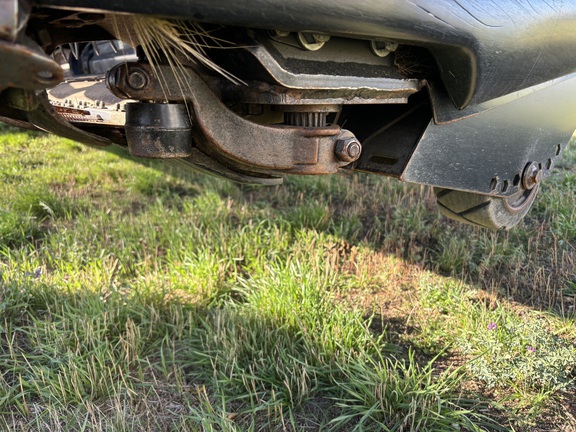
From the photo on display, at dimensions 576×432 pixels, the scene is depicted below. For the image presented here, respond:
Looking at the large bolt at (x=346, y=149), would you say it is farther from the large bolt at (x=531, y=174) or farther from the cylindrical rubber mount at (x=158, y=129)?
the large bolt at (x=531, y=174)

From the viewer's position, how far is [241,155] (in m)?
1.26

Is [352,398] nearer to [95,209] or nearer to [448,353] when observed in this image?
[448,353]

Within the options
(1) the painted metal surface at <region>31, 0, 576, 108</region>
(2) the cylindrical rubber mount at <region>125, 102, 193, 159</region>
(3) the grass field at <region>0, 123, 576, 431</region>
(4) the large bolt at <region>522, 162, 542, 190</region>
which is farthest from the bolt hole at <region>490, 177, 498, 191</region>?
(2) the cylindrical rubber mount at <region>125, 102, 193, 159</region>

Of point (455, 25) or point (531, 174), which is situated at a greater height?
point (455, 25)

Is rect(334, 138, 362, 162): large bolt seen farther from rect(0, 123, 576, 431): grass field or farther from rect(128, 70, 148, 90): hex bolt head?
rect(0, 123, 576, 431): grass field

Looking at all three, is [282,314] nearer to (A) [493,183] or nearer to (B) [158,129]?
(A) [493,183]

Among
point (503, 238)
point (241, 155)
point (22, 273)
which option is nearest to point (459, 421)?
point (241, 155)

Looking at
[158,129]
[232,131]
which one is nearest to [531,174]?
[232,131]

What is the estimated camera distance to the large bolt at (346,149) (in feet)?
4.32

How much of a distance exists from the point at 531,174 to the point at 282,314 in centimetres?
99

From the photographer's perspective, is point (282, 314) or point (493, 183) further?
point (282, 314)

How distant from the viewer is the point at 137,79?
112 centimetres

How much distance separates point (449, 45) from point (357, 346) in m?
1.03

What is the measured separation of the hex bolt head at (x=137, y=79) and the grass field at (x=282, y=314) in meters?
0.93
